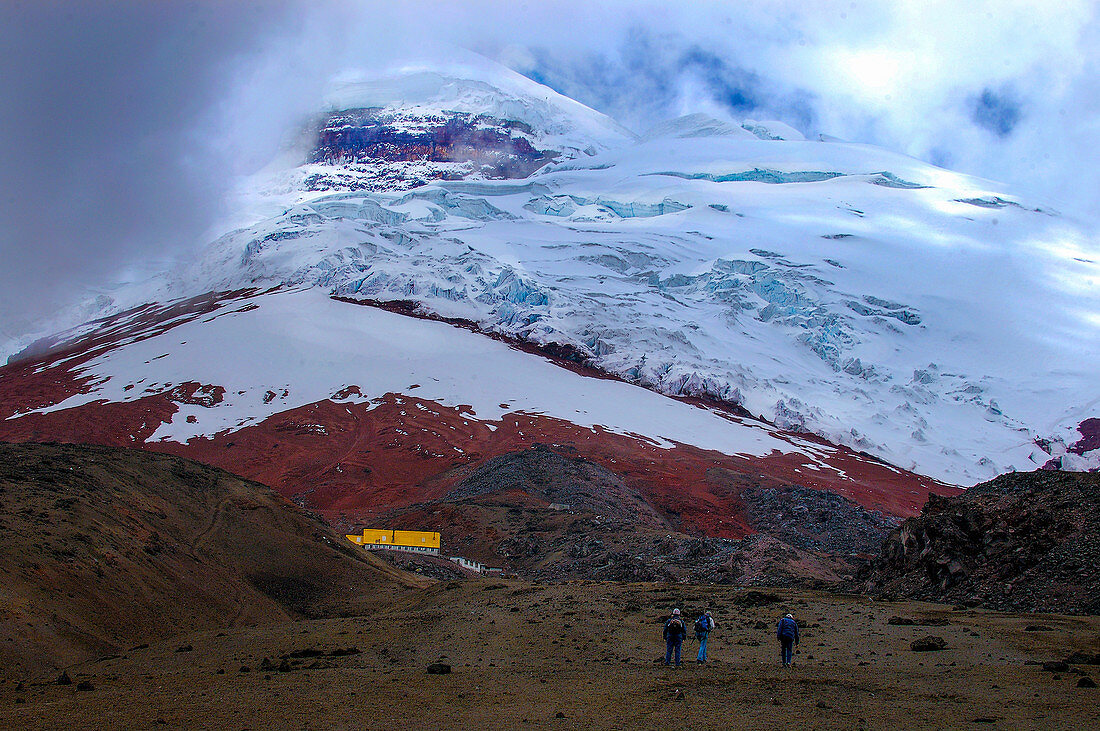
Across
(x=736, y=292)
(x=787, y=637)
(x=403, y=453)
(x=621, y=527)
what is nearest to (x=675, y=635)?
(x=787, y=637)

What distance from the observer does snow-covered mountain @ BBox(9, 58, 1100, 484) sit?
235 feet

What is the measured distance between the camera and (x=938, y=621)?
50.6 ft

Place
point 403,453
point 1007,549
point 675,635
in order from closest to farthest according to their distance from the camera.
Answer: point 675,635 < point 1007,549 < point 403,453

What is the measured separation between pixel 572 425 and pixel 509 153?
13538 cm

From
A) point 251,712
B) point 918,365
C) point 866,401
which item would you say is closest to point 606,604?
point 251,712

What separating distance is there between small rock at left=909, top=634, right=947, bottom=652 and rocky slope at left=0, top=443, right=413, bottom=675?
46.7 ft

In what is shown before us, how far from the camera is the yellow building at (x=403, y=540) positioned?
3684 centimetres

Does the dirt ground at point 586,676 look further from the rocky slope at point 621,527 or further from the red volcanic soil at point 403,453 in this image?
the red volcanic soil at point 403,453

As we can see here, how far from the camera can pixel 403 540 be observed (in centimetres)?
3725

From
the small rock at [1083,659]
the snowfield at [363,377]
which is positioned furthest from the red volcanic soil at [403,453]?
the small rock at [1083,659]

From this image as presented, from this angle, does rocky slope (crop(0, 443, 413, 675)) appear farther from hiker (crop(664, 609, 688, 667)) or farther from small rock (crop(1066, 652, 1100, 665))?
small rock (crop(1066, 652, 1100, 665))

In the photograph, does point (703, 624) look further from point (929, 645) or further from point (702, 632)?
point (929, 645)

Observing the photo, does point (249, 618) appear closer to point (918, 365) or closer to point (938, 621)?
point (938, 621)

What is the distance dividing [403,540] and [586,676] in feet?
85.7
